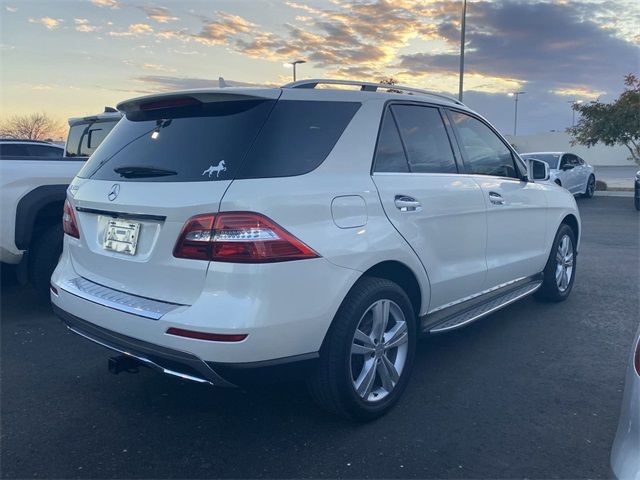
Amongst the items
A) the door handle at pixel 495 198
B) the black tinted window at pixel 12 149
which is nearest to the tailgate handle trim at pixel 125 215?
the door handle at pixel 495 198

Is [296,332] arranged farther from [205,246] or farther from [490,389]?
[490,389]

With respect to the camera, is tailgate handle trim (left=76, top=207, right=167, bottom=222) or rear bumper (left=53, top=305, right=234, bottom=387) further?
tailgate handle trim (left=76, top=207, right=167, bottom=222)

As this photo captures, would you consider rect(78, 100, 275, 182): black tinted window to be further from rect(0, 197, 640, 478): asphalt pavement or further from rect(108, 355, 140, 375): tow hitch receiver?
rect(0, 197, 640, 478): asphalt pavement

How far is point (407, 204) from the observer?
10.8 feet

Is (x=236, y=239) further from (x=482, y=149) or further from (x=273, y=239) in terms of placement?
(x=482, y=149)

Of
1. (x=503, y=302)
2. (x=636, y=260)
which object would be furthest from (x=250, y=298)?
(x=636, y=260)

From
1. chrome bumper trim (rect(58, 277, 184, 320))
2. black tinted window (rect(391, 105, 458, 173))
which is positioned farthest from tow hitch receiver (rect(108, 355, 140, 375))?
black tinted window (rect(391, 105, 458, 173))

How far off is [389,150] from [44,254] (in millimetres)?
3429

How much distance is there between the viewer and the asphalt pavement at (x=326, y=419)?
2762 millimetres

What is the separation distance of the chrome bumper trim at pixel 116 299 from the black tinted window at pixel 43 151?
4.93 meters

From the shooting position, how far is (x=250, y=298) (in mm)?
2521

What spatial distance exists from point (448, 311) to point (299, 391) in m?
1.16

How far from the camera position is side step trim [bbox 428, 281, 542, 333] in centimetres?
367

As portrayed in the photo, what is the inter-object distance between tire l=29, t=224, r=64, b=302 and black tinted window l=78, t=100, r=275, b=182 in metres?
2.10
